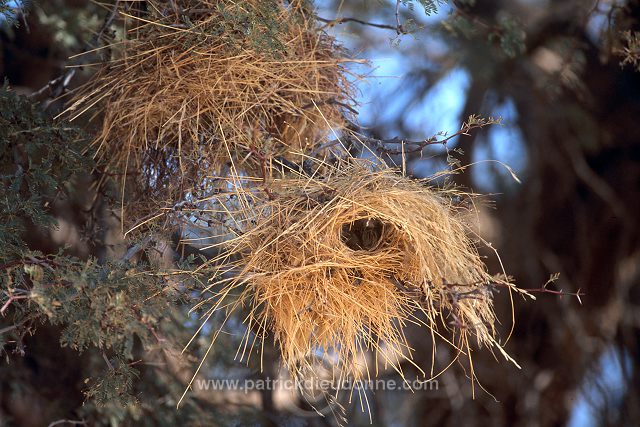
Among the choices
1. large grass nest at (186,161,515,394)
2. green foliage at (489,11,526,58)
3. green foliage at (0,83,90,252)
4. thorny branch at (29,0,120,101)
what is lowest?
large grass nest at (186,161,515,394)

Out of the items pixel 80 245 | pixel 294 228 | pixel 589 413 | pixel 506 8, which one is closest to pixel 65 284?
pixel 294 228

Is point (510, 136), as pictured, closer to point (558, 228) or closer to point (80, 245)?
point (558, 228)

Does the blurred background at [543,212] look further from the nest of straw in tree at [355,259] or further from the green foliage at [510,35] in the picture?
the nest of straw in tree at [355,259]

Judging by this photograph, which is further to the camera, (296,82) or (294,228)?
(296,82)

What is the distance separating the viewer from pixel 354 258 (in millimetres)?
1184

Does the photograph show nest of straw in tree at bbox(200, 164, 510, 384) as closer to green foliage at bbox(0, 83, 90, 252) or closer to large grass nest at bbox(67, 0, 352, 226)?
large grass nest at bbox(67, 0, 352, 226)

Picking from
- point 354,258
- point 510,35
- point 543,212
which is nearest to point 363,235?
point 354,258

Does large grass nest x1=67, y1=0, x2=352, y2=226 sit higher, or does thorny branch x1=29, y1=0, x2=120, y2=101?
thorny branch x1=29, y1=0, x2=120, y2=101

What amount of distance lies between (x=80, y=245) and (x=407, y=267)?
4.08 feet

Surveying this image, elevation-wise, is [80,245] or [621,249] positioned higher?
[621,249]

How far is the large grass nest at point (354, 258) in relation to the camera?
1151mm

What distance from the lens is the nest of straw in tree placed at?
1151 mm

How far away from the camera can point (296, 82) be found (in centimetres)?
146

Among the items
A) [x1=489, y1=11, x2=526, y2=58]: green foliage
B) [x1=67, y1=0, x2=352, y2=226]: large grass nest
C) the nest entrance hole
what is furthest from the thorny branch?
[x1=489, y1=11, x2=526, y2=58]: green foliage
